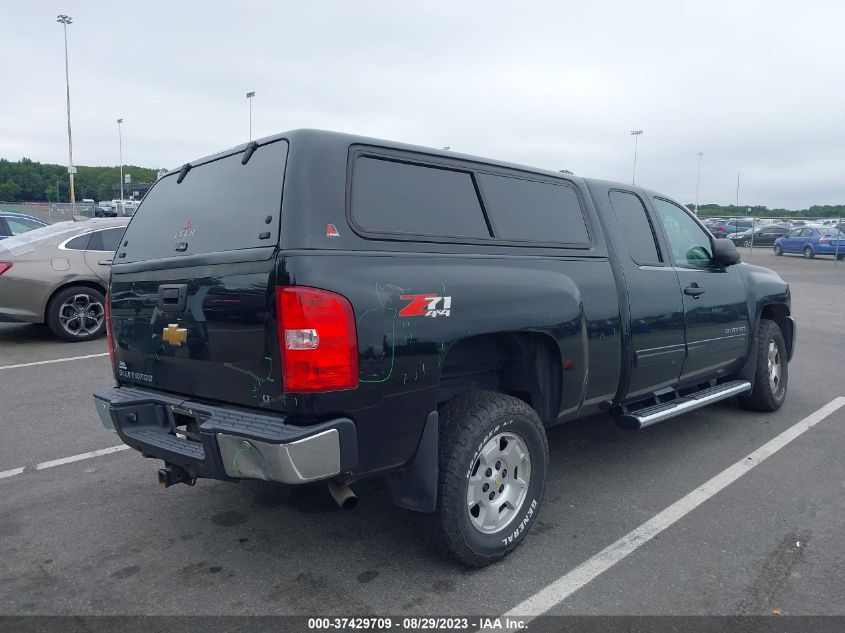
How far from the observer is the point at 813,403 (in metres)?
6.31

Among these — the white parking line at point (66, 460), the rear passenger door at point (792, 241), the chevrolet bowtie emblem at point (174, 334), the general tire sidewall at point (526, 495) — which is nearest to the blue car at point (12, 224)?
the white parking line at point (66, 460)

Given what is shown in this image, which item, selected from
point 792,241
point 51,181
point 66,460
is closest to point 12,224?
point 66,460

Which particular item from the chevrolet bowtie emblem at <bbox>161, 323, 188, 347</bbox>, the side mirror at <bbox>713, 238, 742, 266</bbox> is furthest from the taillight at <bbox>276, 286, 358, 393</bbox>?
the side mirror at <bbox>713, 238, 742, 266</bbox>

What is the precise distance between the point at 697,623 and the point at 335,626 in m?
1.50

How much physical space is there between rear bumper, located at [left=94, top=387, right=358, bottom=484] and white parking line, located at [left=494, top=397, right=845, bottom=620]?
3.41 ft

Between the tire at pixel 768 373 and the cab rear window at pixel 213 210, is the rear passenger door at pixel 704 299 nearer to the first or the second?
the tire at pixel 768 373

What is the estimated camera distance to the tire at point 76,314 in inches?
338

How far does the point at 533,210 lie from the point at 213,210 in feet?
5.78

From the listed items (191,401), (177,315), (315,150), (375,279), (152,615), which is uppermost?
(315,150)

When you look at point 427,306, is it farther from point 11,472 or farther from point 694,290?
point 11,472

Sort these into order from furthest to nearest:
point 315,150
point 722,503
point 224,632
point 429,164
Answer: point 722,503 → point 429,164 → point 315,150 → point 224,632

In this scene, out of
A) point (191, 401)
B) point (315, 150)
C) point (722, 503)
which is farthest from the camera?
point (722, 503)

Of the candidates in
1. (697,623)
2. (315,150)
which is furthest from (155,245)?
(697,623)

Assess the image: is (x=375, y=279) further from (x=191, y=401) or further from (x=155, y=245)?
(x=155, y=245)
